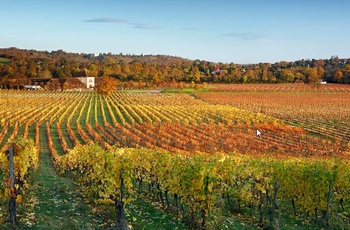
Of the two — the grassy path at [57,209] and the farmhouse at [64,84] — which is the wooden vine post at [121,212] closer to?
the grassy path at [57,209]

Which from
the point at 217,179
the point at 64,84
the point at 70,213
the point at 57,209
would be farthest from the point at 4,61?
the point at 217,179

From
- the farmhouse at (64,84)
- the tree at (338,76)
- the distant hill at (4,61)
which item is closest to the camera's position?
the farmhouse at (64,84)

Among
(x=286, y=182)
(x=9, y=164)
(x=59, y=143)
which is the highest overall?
(x=9, y=164)

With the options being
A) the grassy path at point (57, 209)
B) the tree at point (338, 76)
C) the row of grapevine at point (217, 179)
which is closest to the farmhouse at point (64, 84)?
the tree at point (338, 76)

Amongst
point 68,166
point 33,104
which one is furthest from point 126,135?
point 33,104

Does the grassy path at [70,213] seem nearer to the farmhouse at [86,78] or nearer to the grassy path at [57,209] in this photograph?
the grassy path at [57,209]

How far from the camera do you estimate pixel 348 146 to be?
1476 inches

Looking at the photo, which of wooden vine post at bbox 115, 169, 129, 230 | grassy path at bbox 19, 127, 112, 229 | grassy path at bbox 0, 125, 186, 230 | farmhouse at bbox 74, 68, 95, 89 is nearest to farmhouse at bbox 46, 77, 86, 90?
farmhouse at bbox 74, 68, 95, 89

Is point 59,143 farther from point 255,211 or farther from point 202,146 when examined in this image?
point 255,211

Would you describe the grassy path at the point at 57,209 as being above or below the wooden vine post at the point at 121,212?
below

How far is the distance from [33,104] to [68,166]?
170 feet

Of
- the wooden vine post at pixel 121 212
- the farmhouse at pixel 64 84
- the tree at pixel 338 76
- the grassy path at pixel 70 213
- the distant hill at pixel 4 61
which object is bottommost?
the farmhouse at pixel 64 84

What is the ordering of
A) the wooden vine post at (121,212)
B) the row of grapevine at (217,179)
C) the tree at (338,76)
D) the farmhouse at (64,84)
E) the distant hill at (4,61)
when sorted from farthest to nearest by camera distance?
the distant hill at (4,61), the tree at (338,76), the farmhouse at (64,84), the row of grapevine at (217,179), the wooden vine post at (121,212)

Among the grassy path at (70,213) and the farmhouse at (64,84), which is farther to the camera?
the farmhouse at (64,84)
